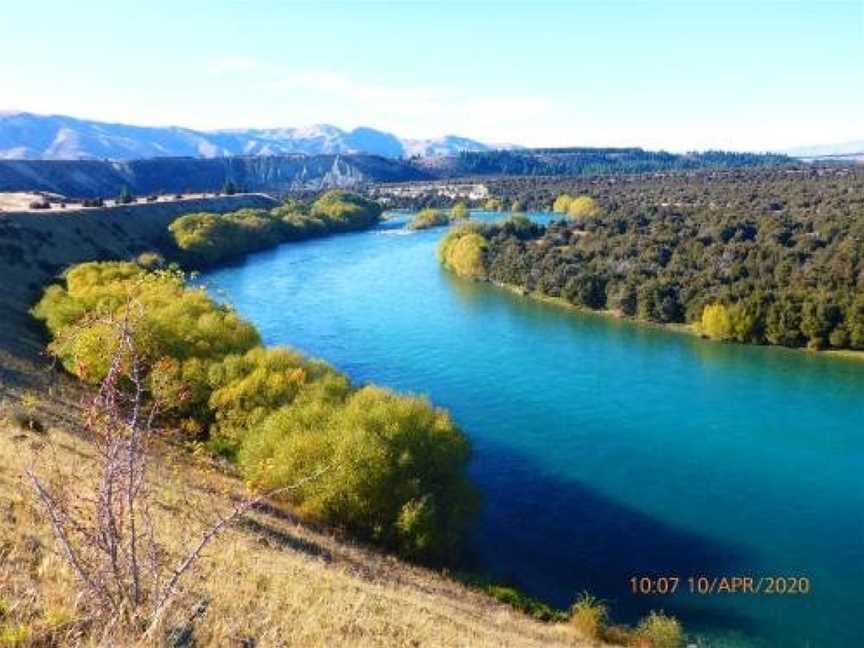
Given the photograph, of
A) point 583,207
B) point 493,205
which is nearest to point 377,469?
point 583,207

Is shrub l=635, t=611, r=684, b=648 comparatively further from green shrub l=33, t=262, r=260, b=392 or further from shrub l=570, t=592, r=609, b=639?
green shrub l=33, t=262, r=260, b=392

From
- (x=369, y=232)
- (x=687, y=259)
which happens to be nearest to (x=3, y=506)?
(x=687, y=259)

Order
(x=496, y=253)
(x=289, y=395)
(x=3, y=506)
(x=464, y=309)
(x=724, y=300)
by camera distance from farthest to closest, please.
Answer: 1. (x=496, y=253)
2. (x=464, y=309)
3. (x=724, y=300)
4. (x=289, y=395)
5. (x=3, y=506)

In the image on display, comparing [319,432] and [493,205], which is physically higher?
[319,432]

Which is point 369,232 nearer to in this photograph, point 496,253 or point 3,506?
point 496,253

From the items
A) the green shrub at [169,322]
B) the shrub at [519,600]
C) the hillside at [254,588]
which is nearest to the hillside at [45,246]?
the green shrub at [169,322]

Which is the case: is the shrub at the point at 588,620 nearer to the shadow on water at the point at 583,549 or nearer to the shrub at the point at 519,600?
the shrub at the point at 519,600

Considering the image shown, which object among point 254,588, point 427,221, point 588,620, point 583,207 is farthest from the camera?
point 427,221

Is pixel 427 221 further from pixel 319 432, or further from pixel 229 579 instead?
pixel 229 579
